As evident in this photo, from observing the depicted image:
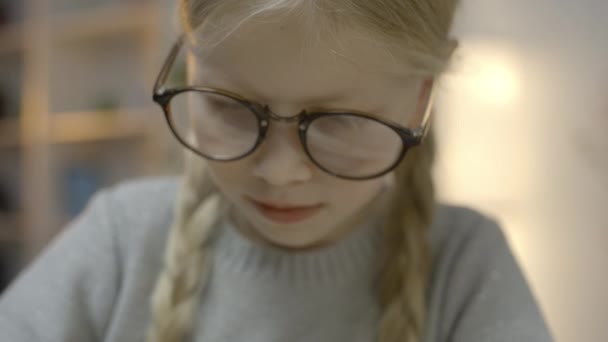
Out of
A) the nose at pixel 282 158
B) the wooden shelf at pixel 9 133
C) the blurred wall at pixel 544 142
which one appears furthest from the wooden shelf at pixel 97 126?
the nose at pixel 282 158

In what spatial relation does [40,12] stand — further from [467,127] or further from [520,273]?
[520,273]

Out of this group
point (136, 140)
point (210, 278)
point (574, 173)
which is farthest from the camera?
point (136, 140)

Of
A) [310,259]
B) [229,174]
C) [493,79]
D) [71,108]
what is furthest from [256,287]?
[71,108]

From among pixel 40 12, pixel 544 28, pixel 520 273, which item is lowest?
pixel 40 12

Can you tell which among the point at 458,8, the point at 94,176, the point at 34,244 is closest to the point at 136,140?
the point at 94,176

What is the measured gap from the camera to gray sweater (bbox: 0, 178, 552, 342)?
0.65 meters

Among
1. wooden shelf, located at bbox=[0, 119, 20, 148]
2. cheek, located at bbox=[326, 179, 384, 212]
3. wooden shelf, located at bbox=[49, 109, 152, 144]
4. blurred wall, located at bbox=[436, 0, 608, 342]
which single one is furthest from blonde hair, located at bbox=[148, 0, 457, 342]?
wooden shelf, located at bbox=[0, 119, 20, 148]

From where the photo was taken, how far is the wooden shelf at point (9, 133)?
2324 millimetres

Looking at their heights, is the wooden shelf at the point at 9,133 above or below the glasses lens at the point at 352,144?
below

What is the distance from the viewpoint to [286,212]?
0.59 meters

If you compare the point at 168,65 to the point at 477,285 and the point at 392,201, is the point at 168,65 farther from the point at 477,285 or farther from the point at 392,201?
the point at 477,285

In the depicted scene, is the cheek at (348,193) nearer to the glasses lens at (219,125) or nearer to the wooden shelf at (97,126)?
the glasses lens at (219,125)

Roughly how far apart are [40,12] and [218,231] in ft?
6.17

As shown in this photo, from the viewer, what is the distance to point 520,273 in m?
0.65
